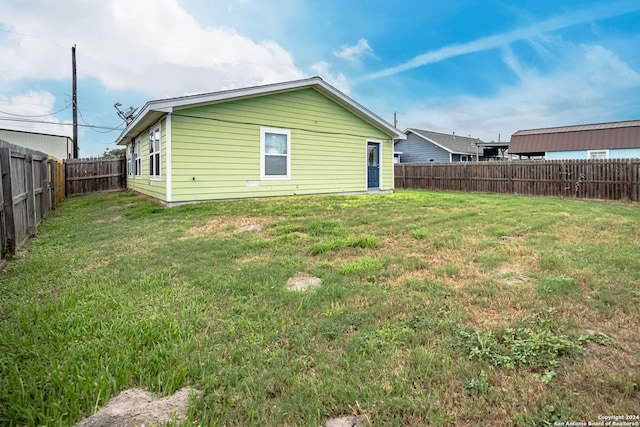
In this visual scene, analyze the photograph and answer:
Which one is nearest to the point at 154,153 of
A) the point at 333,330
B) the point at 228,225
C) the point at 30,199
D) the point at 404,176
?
the point at 30,199

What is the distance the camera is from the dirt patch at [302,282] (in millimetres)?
3494

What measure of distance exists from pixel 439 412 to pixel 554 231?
5.66 meters

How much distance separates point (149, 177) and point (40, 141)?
79.7 ft

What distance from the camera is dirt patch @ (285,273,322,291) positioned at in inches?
138

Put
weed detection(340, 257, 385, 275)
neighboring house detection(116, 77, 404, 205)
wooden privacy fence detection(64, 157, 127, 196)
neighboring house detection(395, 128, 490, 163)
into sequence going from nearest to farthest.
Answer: weed detection(340, 257, 385, 275) → neighboring house detection(116, 77, 404, 205) → wooden privacy fence detection(64, 157, 127, 196) → neighboring house detection(395, 128, 490, 163)

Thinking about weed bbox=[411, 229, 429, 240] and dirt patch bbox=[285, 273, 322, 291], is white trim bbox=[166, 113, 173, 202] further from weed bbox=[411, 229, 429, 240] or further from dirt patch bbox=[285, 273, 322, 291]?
dirt patch bbox=[285, 273, 322, 291]

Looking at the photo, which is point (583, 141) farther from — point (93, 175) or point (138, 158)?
point (93, 175)

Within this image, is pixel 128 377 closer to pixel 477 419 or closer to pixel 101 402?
pixel 101 402

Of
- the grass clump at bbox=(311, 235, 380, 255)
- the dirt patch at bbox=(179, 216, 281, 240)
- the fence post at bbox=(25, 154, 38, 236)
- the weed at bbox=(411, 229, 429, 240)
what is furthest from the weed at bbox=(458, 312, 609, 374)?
the fence post at bbox=(25, 154, 38, 236)

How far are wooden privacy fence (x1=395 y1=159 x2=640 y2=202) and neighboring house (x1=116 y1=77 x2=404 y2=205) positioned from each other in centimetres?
618

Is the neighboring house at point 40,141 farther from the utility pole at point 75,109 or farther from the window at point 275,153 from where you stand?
the window at point 275,153

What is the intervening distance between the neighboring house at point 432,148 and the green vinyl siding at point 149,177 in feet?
72.5

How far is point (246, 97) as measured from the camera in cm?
1073

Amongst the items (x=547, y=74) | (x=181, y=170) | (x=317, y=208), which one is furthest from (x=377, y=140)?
(x=547, y=74)
